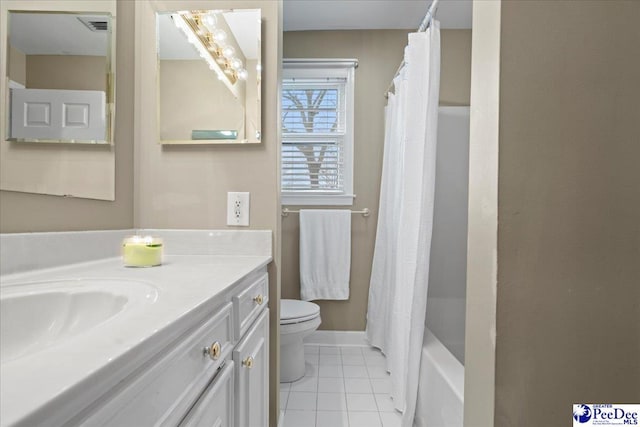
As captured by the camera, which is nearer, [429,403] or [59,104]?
[59,104]

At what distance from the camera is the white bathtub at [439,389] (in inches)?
48.9

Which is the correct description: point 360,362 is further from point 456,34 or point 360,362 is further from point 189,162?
point 456,34

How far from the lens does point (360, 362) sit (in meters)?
2.34

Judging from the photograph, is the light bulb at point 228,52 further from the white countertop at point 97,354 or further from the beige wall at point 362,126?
the beige wall at point 362,126

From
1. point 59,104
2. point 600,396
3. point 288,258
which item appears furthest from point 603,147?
point 288,258

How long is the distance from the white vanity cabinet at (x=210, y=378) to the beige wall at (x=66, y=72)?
0.77m

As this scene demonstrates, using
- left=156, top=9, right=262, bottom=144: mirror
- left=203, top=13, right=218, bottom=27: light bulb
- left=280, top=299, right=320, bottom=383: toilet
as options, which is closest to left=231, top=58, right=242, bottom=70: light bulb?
left=156, top=9, right=262, bottom=144: mirror

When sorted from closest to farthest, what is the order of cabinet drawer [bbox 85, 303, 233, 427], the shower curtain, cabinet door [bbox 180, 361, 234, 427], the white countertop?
the white countertop < cabinet drawer [bbox 85, 303, 233, 427] < cabinet door [bbox 180, 361, 234, 427] < the shower curtain

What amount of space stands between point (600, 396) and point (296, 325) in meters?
1.39

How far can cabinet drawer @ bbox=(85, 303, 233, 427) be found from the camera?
1.30 ft

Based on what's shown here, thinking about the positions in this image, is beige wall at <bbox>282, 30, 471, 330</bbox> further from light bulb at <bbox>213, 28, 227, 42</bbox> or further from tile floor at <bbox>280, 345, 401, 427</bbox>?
light bulb at <bbox>213, 28, 227, 42</bbox>

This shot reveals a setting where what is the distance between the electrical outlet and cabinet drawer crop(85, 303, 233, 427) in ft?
1.96

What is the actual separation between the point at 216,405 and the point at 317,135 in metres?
2.16

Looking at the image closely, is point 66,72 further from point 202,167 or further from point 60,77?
point 202,167
